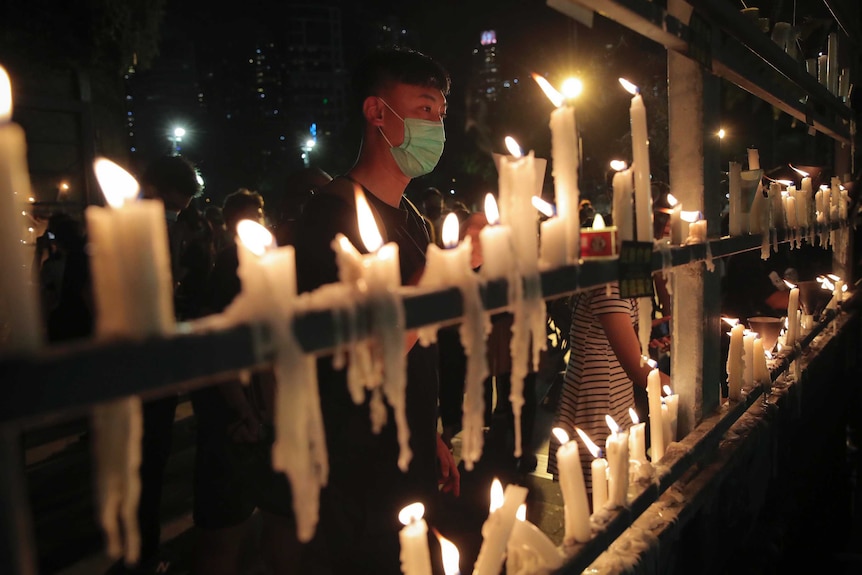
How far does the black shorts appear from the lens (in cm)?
283

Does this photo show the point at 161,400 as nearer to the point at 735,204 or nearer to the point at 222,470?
the point at 222,470

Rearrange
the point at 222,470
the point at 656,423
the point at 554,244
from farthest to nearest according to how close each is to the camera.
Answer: the point at 222,470 < the point at 656,423 < the point at 554,244

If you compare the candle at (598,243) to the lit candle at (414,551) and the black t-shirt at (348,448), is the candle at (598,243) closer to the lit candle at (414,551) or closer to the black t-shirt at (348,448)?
the black t-shirt at (348,448)

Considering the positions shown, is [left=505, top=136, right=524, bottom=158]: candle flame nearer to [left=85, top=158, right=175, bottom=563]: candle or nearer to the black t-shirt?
the black t-shirt

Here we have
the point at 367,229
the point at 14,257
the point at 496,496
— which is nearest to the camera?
the point at 14,257

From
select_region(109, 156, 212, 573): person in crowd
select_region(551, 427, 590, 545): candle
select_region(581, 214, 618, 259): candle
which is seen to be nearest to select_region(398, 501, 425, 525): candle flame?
select_region(551, 427, 590, 545): candle

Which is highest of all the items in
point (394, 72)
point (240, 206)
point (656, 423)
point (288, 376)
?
point (394, 72)

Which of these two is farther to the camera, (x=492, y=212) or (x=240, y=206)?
(x=240, y=206)

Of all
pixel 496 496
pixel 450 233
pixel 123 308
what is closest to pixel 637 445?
pixel 496 496

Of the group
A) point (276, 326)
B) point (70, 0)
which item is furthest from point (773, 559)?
point (70, 0)

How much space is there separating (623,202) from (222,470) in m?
2.34

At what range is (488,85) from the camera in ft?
82.3

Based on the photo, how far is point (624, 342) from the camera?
2.75 meters

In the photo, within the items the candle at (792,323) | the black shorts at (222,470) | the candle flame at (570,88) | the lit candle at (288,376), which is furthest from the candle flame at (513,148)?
the candle at (792,323)
